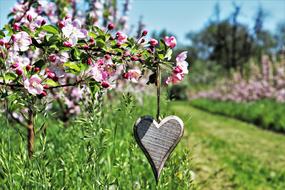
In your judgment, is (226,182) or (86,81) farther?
(226,182)

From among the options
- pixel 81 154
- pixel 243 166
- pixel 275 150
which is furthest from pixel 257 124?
pixel 81 154

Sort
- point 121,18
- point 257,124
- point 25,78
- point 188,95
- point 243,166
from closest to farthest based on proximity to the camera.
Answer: point 25,78, point 243,166, point 121,18, point 257,124, point 188,95

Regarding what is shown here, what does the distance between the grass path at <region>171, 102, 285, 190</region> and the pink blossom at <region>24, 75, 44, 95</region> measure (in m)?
0.90

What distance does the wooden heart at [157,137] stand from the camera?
199 centimetres

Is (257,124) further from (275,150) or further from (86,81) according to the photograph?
(86,81)

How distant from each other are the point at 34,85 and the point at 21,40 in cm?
26

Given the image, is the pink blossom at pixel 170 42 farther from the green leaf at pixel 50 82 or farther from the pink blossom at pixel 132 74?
the green leaf at pixel 50 82

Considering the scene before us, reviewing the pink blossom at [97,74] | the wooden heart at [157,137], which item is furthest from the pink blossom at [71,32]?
the wooden heart at [157,137]

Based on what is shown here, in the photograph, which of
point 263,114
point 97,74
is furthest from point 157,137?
point 263,114

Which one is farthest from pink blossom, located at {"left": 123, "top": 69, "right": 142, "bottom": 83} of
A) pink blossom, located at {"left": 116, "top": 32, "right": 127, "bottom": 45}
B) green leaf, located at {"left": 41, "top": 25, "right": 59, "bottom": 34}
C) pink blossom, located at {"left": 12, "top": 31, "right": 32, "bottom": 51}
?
pink blossom, located at {"left": 12, "top": 31, "right": 32, "bottom": 51}

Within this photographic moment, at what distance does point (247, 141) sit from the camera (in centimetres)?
895

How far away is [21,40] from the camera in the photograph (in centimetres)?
194

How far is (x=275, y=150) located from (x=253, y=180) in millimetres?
3162

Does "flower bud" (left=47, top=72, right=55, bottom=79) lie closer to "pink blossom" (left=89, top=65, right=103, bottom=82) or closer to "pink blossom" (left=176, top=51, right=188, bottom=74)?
"pink blossom" (left=89, top=65, right=103, bottom=82)
